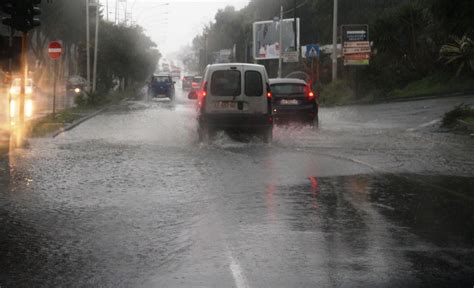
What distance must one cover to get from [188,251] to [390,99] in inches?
1359

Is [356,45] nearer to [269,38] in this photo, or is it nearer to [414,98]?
[414,98]

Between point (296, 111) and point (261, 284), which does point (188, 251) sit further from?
point (296, 111)

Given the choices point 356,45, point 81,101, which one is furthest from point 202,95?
point 356,45

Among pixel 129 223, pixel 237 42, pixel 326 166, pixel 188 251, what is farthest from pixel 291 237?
pixel 237 42

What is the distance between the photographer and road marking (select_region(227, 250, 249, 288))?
6.18 meters

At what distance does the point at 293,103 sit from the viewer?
23812mm

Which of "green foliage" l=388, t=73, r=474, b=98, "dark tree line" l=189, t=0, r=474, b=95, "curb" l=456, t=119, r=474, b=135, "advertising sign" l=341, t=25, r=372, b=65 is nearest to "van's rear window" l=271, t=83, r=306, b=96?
"curb" l=456, t=119, r=474, b=135

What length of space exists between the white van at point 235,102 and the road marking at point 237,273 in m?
11.2

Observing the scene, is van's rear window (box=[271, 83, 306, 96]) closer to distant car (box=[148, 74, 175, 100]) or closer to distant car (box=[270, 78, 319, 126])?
distant car (box=[270, 78, 319, 126])

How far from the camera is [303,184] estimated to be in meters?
11.9

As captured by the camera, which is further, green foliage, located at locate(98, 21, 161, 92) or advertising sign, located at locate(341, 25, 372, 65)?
green foliage, located at locate(98, 21, 161, 92)

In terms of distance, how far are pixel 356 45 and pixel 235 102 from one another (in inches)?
1038

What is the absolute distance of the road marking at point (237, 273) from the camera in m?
6.18

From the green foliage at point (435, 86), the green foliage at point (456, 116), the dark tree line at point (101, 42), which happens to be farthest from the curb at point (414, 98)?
the dark tree line at point (101, 42)
